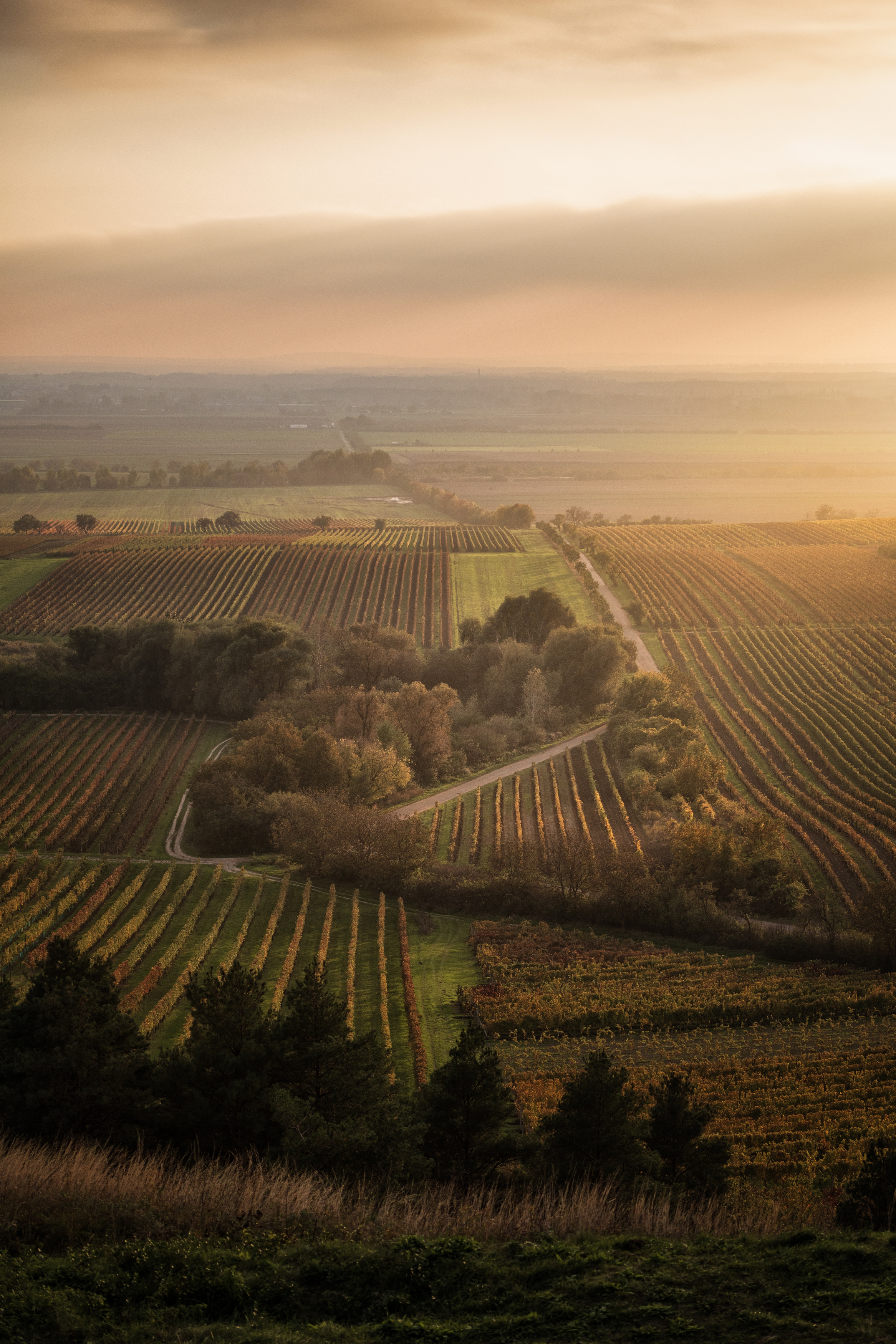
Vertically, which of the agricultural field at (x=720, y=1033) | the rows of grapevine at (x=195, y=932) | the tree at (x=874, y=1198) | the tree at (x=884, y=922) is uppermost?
the tree at (x=874, y=1198)

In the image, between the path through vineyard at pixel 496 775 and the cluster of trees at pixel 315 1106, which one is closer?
the cluster of trees at pixel 315 1106

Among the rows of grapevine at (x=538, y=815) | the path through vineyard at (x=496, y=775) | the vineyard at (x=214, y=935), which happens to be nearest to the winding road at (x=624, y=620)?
the path through vineyard at (x=496, y=775)

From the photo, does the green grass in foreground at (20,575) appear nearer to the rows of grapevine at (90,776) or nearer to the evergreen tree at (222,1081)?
the rows of grapevine at (90,776)

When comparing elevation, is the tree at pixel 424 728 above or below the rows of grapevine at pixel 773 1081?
above

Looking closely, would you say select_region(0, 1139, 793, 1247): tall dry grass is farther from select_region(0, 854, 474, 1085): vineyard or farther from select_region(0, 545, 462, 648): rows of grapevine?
select_region(0, 545, 462, 648): rows of grapevine

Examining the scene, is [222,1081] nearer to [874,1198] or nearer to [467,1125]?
[467,1125]

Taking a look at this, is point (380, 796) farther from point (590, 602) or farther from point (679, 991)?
point (590, 602)
